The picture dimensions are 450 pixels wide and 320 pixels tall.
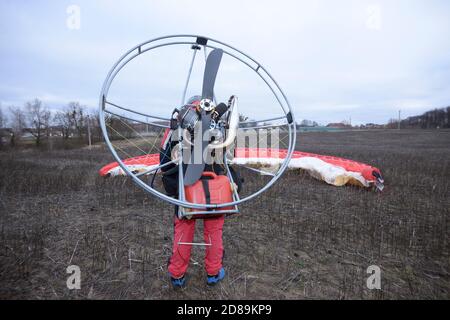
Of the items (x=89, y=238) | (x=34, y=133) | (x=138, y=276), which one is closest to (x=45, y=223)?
(x=89, y=238)

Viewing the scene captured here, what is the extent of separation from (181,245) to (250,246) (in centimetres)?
191

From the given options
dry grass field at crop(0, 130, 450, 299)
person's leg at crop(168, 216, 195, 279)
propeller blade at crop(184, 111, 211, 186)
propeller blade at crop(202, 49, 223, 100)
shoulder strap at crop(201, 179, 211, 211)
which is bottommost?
dry grass field at crop(0, 130, 450, 299)

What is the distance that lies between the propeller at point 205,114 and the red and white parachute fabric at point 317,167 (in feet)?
15.1

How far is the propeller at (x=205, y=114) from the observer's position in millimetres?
3189

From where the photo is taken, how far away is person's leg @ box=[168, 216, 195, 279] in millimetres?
3344

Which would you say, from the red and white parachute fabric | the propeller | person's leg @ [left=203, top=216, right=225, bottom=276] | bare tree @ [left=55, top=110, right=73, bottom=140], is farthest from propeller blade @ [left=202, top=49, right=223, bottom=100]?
bare tree @ [left=55, top=110, right=73, bottom=140]

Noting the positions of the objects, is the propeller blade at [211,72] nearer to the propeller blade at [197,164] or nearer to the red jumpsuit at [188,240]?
the propeller blade at [197,164]

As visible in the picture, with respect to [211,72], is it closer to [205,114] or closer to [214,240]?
[205,114]

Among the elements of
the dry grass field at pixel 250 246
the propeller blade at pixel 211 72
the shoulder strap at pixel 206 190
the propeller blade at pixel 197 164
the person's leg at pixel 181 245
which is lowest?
the dry grass field at pixel 250 246

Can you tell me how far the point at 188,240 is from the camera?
3.38 metres

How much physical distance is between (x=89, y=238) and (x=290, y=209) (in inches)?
179

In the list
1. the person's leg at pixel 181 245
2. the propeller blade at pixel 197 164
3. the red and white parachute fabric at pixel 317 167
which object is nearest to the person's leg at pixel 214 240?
the person's leg at pixel 181 245

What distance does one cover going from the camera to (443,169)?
12.0m

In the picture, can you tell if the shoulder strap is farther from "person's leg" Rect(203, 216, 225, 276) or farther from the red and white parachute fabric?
the red and white parachute fabric
